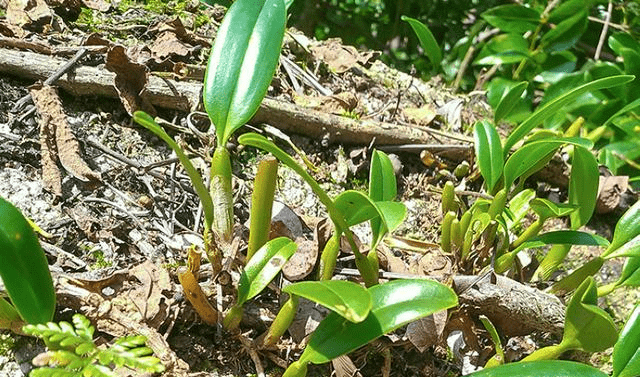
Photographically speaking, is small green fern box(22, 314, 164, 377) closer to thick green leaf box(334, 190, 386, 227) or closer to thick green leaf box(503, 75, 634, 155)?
thick green leaf box(334, 190, 386, 227)

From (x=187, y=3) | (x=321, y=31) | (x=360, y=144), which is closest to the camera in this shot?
(x=360, y=144)

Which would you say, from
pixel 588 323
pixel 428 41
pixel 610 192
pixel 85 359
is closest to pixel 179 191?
pixel 85 359

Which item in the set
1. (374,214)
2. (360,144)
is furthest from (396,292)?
(360,144)

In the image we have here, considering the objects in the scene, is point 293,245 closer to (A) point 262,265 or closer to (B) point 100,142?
(A) point 262,265

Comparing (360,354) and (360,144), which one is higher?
(360,144)

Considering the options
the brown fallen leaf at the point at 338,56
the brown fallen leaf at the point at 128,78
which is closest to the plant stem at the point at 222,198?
the brown fallen leaf at the point at 128,78

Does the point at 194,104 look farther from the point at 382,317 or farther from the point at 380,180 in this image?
the point at 382,317

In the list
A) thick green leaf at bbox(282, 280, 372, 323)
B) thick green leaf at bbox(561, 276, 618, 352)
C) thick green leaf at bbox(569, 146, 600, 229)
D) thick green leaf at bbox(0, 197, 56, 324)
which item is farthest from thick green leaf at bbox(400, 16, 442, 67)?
thick green leaf at bbox(0, 197, 56, 324)
